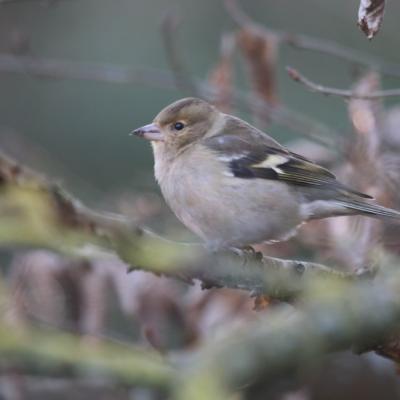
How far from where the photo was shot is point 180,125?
17.6 feet

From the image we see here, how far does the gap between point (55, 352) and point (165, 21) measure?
14.3 ft

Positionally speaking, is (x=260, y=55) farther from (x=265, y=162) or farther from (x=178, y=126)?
(x=265, y=162)

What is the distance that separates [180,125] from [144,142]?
5091mm

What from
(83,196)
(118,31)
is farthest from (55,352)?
(118,31)

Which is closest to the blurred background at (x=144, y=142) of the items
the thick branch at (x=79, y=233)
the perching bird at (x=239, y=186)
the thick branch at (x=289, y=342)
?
the perching bird at (x=239, y=186)

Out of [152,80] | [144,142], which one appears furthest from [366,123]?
[144,142]

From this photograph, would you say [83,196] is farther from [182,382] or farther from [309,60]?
[182,382]

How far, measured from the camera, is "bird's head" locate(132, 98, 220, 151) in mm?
5277

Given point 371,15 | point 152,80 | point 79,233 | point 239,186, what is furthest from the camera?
point 152,80

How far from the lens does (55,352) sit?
1.92 meters

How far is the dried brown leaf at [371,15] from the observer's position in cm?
251

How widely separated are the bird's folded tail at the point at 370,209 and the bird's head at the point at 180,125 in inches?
41.6

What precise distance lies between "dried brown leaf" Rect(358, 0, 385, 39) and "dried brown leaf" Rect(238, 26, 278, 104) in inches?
114

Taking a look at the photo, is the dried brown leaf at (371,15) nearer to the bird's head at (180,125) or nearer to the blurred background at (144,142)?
the blurred background at (144,142)
